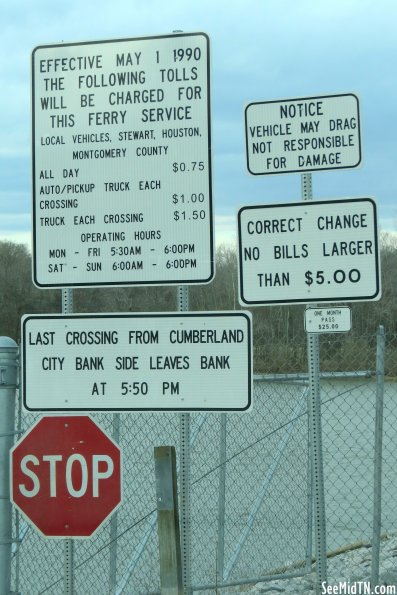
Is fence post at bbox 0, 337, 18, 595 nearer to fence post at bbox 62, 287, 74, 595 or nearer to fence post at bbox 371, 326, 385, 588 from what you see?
fence post at bbox 62, 287, 74, 595

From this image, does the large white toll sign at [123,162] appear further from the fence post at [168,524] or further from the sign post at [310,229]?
the fence post at [168,524]

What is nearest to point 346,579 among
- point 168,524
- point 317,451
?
point 317,451

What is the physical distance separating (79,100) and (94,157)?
0.31 m

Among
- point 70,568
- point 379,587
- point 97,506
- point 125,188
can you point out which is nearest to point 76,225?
point 125,188

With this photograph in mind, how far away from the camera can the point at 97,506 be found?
460cm

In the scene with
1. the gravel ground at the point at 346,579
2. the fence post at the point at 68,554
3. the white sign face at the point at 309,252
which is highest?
the white sign face at the point at 309,252

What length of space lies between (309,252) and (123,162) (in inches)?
40.1

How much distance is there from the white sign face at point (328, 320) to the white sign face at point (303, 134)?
29.0 inches

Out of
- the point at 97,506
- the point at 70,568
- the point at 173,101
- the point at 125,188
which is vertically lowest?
the point at 70,568

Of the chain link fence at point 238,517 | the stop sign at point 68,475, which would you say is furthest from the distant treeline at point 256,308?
the stop sign at point 68,475

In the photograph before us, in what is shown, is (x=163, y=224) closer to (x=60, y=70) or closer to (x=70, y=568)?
(x=60, y=70)

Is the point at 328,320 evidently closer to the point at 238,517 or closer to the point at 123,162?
the point at 123,162

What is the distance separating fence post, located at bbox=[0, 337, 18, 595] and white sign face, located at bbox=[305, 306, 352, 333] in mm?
1555

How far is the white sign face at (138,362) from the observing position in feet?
14.4
